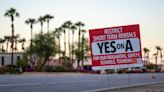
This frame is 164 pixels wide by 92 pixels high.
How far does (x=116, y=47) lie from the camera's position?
1137 cm

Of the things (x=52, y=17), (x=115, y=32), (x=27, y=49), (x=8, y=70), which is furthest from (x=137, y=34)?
(x=52, y=17)

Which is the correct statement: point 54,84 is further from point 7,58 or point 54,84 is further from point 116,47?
point 7,58

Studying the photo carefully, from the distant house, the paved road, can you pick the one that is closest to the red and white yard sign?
the paved road

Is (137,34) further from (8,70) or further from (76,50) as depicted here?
(76,50)

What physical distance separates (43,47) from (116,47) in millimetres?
76629

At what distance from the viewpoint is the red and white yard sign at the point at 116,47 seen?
11.0 metres

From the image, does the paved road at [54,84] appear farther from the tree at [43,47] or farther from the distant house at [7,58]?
the distant house at [7,58]

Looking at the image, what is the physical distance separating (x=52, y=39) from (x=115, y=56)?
77821 mm

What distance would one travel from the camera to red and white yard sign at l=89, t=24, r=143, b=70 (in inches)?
433

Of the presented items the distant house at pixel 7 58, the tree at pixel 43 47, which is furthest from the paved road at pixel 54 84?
the distant house at pixel 7 58

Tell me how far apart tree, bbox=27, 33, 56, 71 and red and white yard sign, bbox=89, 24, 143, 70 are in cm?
7458

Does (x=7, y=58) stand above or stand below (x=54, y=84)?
above

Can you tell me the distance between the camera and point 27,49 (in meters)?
98.6

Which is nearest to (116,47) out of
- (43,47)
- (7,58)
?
(43,47)
